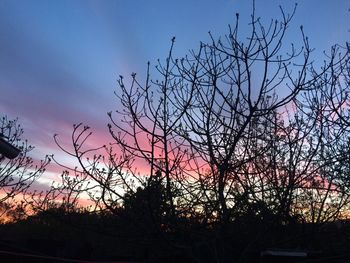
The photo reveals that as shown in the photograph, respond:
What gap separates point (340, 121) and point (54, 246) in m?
7.33

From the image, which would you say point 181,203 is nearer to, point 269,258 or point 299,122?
point 299,122

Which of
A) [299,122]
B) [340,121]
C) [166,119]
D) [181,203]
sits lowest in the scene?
[181,203]

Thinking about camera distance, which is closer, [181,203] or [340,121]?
[181,203]

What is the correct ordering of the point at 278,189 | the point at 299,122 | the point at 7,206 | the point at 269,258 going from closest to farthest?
the point at 278,189
the point at 299,122
the point at 269,258
the point at 7,206

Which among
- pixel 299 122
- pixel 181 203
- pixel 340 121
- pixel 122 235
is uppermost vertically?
pixel 340 121

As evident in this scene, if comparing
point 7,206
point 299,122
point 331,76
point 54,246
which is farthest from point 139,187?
point 7,206

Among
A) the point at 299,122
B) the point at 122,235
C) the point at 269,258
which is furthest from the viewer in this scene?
the point at 269,258

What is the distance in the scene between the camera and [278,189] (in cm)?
542

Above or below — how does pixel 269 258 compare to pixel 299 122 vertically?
below

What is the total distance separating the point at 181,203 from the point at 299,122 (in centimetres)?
218

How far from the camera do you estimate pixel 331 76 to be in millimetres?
7219

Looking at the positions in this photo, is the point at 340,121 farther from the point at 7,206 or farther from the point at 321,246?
the point at 7,206

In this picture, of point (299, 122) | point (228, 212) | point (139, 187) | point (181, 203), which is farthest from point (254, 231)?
point (299, 122)

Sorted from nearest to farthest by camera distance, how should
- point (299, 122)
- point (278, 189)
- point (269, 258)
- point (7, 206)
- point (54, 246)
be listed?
point (278, 189), point (299, 122), point (269, 258), point (54, 246), point (7, 206)
